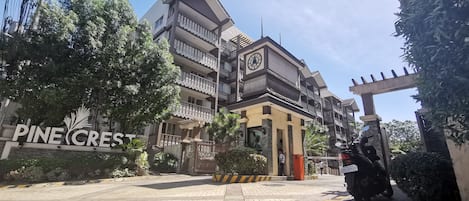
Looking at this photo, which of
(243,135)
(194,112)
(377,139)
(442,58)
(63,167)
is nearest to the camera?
(442,58)

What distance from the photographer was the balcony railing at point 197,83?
19181mm

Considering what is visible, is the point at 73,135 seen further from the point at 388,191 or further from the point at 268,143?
the point at 388,191

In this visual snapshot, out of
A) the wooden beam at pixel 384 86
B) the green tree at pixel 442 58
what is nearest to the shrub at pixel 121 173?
the wooden beam at pixel 384 86

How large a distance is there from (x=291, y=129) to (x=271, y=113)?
1.96 m

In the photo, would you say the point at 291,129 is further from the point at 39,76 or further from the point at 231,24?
the point at 231,24

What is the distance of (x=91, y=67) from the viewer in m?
11.0

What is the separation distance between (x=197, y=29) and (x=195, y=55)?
289 centimetres

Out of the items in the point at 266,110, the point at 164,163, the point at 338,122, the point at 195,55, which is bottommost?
the point at 164,163

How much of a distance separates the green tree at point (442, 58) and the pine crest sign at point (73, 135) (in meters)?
11.8

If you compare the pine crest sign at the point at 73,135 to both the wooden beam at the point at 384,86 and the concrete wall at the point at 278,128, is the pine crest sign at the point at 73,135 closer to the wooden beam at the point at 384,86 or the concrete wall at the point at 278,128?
the concrete wall at the point at 278,128

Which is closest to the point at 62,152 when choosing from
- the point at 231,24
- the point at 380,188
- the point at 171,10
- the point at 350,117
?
the point at 380,188

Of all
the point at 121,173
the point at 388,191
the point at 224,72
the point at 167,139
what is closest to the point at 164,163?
the point at 121,173

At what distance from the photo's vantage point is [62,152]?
10172 millimetres

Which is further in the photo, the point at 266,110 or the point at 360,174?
the point at 266,110
